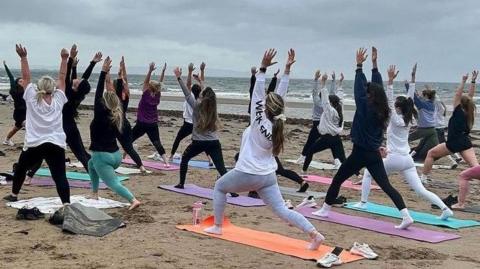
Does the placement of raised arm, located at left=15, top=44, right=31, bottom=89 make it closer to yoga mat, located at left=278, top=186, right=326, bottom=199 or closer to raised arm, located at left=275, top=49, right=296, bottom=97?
raised arm, located at left=275, top=49, right=296, bottom=97

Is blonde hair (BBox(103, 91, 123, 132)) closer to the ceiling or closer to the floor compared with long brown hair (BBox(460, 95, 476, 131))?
closer to the floor

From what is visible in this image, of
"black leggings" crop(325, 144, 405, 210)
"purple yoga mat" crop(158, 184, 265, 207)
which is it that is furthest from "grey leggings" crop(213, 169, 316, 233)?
"purple yoga mat" crop(158, 184, 265, 207)

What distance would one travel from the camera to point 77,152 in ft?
31.6

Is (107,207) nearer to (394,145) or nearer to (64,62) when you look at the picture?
(64,62)

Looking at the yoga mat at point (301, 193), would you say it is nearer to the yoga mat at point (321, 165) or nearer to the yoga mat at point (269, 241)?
the yoga mat at point (269, 241)

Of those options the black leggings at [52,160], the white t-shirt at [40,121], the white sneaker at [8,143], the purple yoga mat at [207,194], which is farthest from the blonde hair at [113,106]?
the white sneaker at [8,143]

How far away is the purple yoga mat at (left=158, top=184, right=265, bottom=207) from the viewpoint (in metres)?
9.01

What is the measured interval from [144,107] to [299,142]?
856 cm

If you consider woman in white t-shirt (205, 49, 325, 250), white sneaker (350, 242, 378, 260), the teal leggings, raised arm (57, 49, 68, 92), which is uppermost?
raised arm (57, 49, 68, 92)

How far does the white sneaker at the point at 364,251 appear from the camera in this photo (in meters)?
6.25

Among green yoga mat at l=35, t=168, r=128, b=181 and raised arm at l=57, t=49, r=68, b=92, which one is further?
green yoga mat at l=35, t=168, r=128, b=181

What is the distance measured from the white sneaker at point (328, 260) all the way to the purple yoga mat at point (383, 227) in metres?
1.74

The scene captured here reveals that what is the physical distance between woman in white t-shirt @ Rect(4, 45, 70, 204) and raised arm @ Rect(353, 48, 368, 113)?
12.0 feet

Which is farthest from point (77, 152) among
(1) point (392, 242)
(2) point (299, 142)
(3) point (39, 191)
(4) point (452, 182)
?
(2) point (299, 142)
